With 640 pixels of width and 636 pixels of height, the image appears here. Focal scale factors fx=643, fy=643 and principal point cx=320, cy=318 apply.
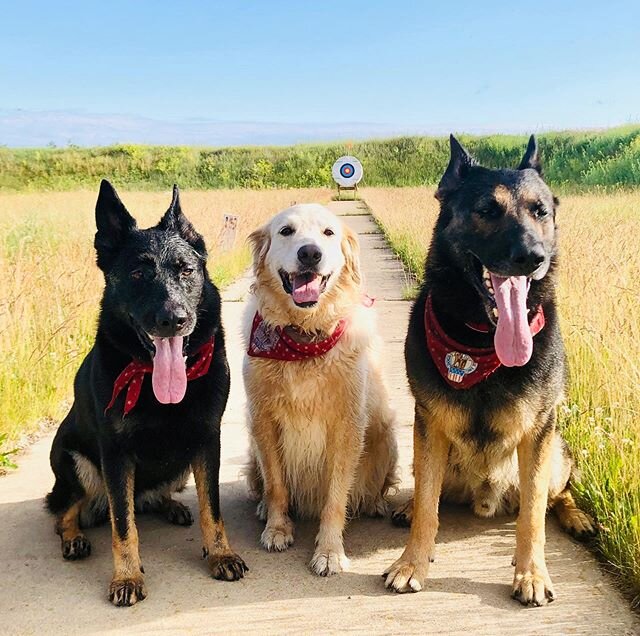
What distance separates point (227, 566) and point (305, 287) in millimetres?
1351

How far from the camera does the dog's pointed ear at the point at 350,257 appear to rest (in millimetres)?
3405

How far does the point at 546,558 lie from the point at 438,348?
3.73ft

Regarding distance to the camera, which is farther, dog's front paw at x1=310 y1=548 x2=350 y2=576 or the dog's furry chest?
dog's front paw at x1=310 y1=548 x2=350 y2=576

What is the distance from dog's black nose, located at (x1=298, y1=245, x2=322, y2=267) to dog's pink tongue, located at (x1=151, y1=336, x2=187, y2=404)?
721 millimetres

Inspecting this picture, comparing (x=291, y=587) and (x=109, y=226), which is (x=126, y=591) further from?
(x=109, y=226)

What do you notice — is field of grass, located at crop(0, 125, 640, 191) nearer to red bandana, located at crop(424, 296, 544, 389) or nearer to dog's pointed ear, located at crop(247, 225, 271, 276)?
dog's pointed ear, located at crop(247, 225, 271, 276)

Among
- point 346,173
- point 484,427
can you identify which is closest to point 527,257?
point 484,427

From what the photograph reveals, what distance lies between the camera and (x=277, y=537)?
128 inches

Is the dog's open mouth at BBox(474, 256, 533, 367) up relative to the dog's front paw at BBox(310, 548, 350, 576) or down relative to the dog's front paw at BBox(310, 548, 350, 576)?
up

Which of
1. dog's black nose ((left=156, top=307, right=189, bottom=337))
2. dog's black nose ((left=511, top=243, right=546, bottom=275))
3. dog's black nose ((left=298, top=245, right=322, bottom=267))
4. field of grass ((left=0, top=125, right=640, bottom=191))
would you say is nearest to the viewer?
dog's black nose ((left=511, top=243, right=546, bottom=275))

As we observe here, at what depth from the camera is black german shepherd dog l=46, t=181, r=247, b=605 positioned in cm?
278

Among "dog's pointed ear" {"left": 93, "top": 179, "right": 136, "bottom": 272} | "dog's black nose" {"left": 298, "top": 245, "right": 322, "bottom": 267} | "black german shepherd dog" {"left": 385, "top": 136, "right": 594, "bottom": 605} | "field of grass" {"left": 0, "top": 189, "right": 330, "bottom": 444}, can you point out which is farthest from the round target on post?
"black german shepherd dog" {"left": 385, "top": 136, "right": 594, "bottom": 605}

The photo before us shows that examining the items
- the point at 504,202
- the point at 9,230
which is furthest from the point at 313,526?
the point at 9,230

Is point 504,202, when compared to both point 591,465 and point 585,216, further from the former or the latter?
point 585,216
